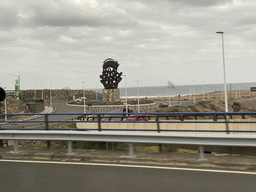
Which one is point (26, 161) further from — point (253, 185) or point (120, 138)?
point (253, 185)

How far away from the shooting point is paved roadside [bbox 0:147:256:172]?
23.5 feet

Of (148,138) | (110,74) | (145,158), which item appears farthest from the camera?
(110,74)

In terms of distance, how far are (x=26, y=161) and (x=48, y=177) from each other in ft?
6.81

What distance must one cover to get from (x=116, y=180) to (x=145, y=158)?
6.10ft

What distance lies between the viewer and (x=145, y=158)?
797cm

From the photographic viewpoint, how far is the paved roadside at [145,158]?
715cm

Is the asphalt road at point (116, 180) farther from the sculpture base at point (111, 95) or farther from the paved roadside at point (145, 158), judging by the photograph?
the sculpture base at point (111, 95)

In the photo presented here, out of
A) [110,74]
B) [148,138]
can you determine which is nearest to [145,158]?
[148,138]

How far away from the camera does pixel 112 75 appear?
76875 mm

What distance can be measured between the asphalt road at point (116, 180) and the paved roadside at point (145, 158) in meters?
0.58

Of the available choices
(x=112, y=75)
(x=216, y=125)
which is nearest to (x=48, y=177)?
(x=216, y=125)

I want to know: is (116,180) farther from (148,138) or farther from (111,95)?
(111,95)

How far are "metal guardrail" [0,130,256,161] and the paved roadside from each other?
30 cm

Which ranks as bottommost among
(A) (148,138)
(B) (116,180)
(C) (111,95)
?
(B) (116,180)
